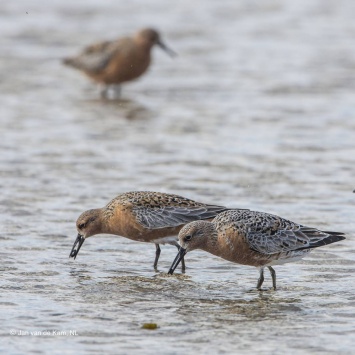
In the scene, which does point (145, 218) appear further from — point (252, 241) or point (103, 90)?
point (103, 90)

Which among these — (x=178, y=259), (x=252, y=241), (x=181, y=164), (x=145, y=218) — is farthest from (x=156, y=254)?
(x=181, y=164)

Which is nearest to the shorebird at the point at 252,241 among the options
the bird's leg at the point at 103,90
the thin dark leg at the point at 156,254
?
the thin dark leg at the point at 156,254

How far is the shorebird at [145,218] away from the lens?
34.4ft

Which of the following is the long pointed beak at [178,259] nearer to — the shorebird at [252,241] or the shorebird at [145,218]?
the shorebird at [252,241]

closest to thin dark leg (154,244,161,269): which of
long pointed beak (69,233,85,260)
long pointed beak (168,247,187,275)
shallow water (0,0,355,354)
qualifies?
shallow water (0,0,355,354)

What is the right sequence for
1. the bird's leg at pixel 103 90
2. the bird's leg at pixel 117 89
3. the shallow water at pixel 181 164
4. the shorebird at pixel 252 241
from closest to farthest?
the shallow water at pixel 181 164 < the shorebird at pixel 252 241 < the bird's leg at pixel 103 90 < the bird's leg at pixel 117 89

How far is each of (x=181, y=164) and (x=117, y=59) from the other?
6237mm

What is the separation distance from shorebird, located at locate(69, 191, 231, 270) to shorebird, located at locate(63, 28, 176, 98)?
9594 millimetres

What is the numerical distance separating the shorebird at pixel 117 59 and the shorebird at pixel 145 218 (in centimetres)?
959

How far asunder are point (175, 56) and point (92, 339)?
1539 centimetres

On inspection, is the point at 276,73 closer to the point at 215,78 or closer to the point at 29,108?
the point at 215,78

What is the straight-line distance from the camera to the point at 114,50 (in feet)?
67.5

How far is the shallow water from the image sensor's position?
8477mm

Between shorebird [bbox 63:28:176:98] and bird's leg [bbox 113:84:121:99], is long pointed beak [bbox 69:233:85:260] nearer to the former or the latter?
shorebird [bbox 63:28:176:98]
